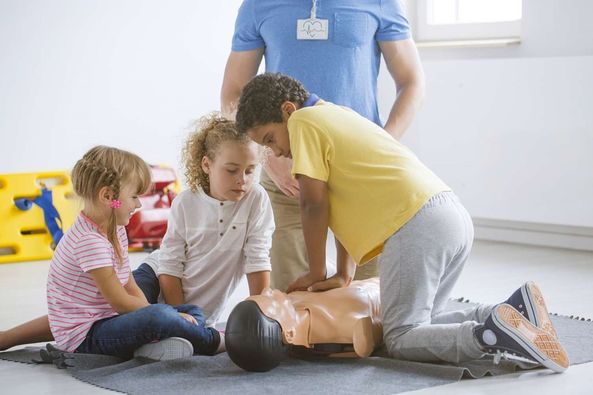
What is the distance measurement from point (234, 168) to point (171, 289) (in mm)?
367

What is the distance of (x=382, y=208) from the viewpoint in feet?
7.95

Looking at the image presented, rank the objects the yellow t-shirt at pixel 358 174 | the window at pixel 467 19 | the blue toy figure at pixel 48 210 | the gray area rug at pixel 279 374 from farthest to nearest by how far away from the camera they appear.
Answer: the window at pixel 467 19
the blue toy figure at pixel 48 210
the yellow t-shirt at pixel 358 174
the gray area rug at pixel 279 374

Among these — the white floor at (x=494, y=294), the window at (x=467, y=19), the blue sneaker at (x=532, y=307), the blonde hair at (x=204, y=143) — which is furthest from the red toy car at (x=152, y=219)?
the blue sneaker at (x=532, y=307)

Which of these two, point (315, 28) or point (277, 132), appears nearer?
point (277, 132)

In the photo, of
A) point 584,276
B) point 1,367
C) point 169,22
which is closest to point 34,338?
point 1,367

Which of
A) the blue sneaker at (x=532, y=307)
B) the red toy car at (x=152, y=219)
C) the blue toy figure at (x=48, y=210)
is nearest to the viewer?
the blue sneaker at (x=532, y=307)

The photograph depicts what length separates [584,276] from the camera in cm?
382

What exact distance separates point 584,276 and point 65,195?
2315 mm

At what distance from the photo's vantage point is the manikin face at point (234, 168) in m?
2.67

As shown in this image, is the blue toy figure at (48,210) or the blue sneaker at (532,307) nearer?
the blue sneaker at (532,307)

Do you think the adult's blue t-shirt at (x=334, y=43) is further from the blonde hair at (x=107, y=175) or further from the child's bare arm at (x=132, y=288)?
the child's bare arm at (x=132, y=288)

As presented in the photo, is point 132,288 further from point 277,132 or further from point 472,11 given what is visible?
point 472,11

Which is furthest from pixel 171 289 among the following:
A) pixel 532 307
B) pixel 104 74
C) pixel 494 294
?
pixel 104 74

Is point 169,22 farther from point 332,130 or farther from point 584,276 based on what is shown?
point 332,130
